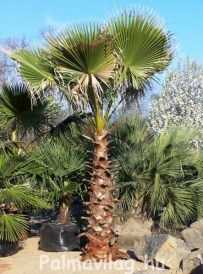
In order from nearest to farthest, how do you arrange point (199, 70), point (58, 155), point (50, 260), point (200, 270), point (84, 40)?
point (200, 270) → point (84, 40) → point (50, 260) → point (58, 155) → point (199, 70)

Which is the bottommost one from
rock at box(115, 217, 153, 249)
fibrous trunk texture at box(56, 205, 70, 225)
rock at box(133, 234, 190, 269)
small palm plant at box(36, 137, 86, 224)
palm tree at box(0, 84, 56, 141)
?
rock at box(133, 234, 190, 269)

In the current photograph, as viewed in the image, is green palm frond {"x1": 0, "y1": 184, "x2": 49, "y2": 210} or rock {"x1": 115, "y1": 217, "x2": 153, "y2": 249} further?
rock {"x1": 115, "y1": 217, "x2": 153, "y2": 249}

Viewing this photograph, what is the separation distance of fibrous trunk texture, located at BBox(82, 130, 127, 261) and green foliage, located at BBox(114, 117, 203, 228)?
203 centimetres

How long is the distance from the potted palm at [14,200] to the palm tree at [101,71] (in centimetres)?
124

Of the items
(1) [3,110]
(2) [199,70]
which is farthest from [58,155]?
(2) [199,70]

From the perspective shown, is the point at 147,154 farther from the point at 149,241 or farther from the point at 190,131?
the point at 149,241

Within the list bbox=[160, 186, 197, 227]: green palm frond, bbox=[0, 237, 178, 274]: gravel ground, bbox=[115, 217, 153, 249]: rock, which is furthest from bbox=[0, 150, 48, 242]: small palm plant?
bbox=[160, 186, 197, 227]: green palm frond

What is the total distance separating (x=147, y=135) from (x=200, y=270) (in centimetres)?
474

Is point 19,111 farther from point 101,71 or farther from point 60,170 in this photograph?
point 101,71

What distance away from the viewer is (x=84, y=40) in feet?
24.1

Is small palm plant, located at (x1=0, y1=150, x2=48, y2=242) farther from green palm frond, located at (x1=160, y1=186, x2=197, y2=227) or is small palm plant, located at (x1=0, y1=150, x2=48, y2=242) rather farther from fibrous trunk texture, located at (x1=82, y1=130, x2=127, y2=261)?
green palm frond, located at (x1=160, y1=186, x2=197, y2=227)

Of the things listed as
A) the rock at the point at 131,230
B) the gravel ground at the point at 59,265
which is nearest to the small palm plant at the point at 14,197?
the gravel ground at the point at 59,265

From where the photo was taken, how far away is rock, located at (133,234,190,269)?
24.4 ft

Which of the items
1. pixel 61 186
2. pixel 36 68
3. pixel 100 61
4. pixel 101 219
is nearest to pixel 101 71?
pixel 100 61
